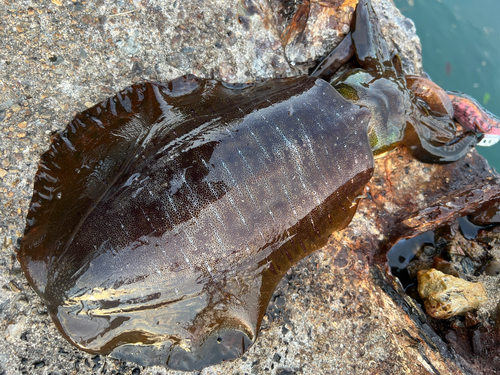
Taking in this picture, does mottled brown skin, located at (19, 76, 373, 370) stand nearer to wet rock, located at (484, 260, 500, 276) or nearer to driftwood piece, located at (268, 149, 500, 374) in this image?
driftwood piece, located at (268, 149, 500, 374)

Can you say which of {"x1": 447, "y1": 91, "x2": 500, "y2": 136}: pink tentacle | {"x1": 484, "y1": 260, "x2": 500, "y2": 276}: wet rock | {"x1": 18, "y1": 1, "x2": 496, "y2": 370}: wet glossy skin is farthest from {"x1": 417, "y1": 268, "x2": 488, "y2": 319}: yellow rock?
{"x1": 447, "y1": 91, "x2": 500, "y2": 136}: pink tentacle

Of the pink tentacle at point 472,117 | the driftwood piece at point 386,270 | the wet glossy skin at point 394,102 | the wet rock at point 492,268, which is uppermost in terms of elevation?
the wet glossy skin at point 394,102

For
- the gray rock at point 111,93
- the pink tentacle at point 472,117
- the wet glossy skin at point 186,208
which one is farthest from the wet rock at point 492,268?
the wet glossy skin at point 186,208

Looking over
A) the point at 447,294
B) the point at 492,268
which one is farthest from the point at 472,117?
the point at 447,294

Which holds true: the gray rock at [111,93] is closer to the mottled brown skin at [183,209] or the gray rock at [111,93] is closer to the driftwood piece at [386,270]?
the driftwood piece at [386,270]

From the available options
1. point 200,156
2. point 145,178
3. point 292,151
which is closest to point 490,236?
point 292,151

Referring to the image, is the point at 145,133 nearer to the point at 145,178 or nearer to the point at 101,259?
the point at 145,178

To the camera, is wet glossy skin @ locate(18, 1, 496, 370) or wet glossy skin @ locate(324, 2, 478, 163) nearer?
wet glossy skin @ locate(18, 1, 496, 370)
